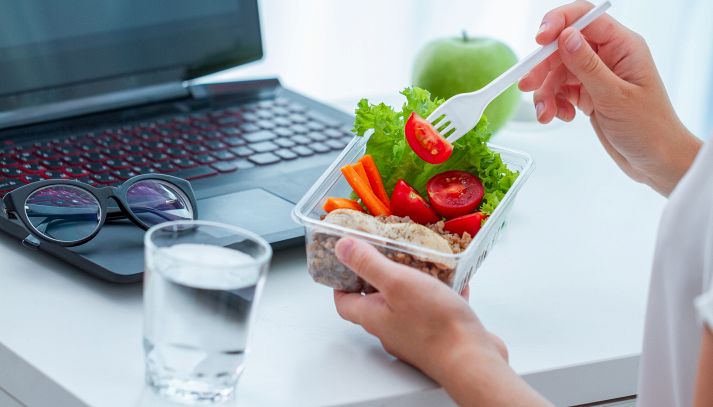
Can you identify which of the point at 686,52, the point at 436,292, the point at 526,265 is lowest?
the point at 686,52

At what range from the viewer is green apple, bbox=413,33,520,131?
1.14 meters

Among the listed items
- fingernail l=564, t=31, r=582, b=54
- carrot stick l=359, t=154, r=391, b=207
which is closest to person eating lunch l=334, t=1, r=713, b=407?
carrot stick l=359, t=154, r=391, b=207

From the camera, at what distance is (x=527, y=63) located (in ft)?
2.78

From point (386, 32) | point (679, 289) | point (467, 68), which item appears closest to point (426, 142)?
point (679, 289)

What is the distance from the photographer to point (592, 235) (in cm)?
98

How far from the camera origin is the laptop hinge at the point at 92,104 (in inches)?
40.0

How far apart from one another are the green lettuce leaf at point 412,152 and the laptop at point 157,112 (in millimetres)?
101

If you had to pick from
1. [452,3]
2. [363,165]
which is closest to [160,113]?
[363,165]

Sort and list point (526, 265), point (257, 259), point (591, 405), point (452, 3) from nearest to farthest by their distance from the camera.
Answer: point (257, 259) → point (591, 405) → point (526, 265) → point (452, 3)

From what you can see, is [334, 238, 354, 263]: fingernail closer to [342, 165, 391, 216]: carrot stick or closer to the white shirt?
[342, 165, 391, 216]: carrot stick

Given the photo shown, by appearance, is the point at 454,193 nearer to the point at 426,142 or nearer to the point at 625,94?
the point at 426,142

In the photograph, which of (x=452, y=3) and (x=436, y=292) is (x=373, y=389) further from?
(x=452, y=3)

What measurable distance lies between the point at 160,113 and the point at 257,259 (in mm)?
525

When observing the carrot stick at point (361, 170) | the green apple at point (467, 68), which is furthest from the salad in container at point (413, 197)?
the green apple at point (467, 68)
